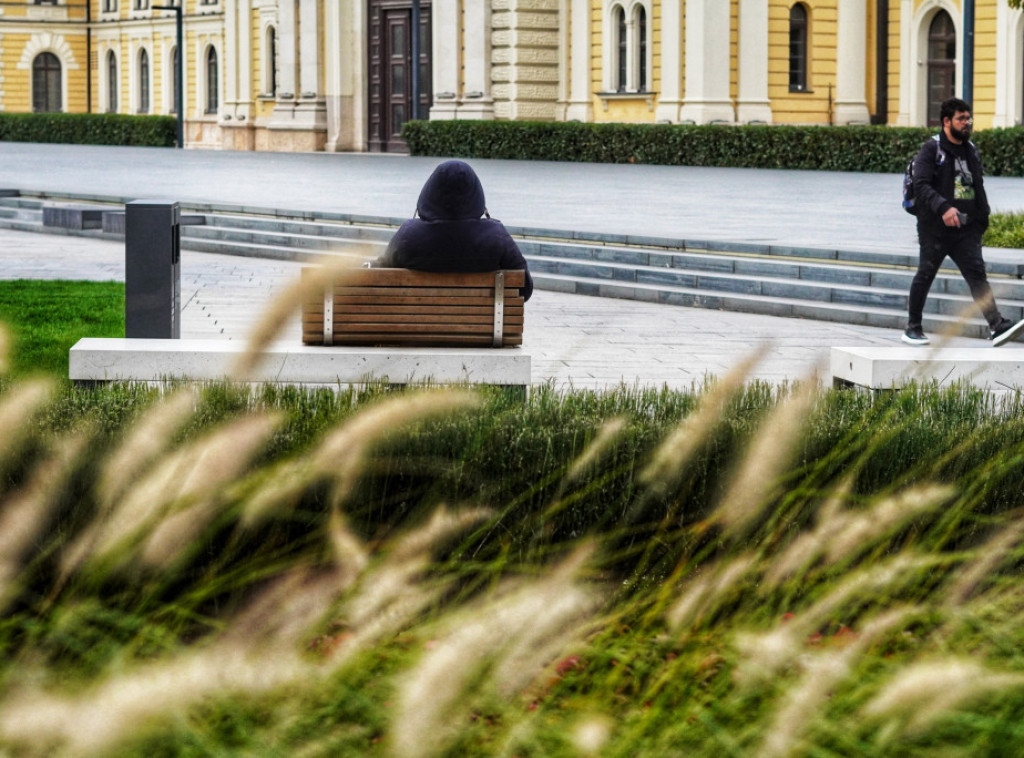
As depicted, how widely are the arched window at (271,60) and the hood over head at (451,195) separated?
38182mm

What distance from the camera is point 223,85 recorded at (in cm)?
4972

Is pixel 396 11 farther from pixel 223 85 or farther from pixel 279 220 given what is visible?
pixel 279 220

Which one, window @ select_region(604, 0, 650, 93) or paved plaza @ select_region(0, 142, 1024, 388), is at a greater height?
window @ select_region(604, 0, 650, 93)

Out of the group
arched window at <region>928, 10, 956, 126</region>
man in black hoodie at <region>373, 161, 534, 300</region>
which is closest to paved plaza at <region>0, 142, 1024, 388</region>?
man in black hoodie at <region>373, 161, 534, 300</region>

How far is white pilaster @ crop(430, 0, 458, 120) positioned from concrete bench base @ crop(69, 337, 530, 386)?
31.0m

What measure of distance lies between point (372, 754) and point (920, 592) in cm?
141

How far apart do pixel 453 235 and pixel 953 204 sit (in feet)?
12.9

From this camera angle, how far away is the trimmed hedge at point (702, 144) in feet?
88.1

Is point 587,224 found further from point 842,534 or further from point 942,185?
Answer: point 842,534

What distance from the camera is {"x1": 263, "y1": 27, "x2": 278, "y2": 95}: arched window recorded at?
44.9 m

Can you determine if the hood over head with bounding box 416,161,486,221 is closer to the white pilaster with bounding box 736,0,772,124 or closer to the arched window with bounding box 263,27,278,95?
the white pilaster with bounding box 736,0,772,124

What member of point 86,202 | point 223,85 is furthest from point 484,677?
point 223,85

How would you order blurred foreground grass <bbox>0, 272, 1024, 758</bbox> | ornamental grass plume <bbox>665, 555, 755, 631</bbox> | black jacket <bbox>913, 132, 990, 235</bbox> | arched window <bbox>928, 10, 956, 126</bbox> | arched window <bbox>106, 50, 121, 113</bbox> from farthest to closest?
1. arched window <bbox>106, 50, 121, 113</bbox>
2. arched window <bbox>928, 10, 956, 126</bbox>
3. black jacket <bbox>913, 132, 990, 235</bbox>
4. ornamental grass plume <bbox>665, 555, 755, 631</bbox>
5. blurred foreground grass <bbox>0, 272, 1024, 758</bbox>

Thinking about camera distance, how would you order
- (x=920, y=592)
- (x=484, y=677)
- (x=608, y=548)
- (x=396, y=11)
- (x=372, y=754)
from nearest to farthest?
(x=372, y=754), (x=484, y=677), (x=920, y=592), (x=608, y=548), (x=396, y=11)
